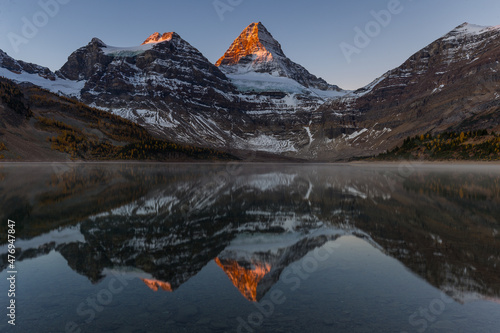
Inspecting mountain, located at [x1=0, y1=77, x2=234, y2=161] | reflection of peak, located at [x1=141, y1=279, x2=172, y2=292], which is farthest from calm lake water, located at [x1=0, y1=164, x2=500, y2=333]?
mountain, located at [x1=0, y1=77, x2=234, y2=161]

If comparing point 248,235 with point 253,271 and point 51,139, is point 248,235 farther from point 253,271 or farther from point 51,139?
point 51,139

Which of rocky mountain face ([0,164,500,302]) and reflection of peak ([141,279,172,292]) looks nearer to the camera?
reflection of peak ([141,279,172,292])

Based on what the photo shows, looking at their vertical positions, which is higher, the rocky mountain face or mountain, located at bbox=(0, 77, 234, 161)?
mountain, located at bbox=(0, 77, 234, 161)

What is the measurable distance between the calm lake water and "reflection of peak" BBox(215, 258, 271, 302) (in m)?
0.07

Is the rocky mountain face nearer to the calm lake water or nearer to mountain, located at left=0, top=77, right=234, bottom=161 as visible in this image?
the calm lake water

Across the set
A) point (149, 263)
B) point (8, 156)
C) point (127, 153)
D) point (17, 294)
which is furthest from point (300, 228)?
point (127, 153)

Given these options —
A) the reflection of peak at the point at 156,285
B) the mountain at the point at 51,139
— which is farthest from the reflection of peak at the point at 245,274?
the mountain at the point at 51,139

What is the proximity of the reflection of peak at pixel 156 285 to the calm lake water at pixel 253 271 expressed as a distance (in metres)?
0.03

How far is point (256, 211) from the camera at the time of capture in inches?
962

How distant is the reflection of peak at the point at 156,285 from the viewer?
9.91 meters

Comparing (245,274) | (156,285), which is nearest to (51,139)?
(156,285)

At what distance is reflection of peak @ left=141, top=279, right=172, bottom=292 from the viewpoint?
9.91 meters

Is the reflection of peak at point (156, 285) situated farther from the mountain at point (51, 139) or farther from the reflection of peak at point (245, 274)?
the mountain at point (51, 139)

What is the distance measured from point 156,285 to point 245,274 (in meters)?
3.10
